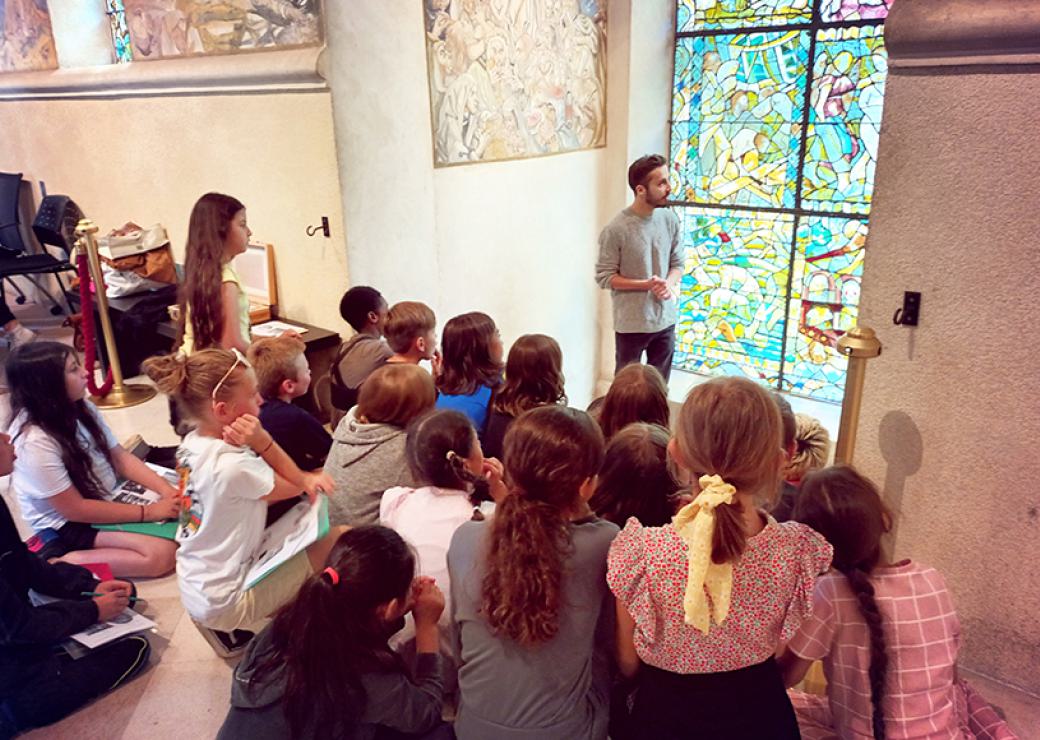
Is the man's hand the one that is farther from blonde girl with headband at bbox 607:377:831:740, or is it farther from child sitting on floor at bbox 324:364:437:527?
blonde girl with headband at bbox 607:377:831:740

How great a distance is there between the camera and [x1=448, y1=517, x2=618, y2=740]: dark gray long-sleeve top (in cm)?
163

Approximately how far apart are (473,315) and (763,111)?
3.36m

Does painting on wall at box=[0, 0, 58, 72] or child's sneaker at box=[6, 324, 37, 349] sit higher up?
painting on wall at box=[0, 0, 58, 72]

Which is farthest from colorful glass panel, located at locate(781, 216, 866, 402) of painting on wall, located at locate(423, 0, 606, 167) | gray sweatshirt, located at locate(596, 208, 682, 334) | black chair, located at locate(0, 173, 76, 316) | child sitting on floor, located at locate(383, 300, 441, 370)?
black chair, located at locate(0, 173, 76, 316)

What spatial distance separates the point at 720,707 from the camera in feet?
5.28

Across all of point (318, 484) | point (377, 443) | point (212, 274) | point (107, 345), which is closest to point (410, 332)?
point (377, 443)

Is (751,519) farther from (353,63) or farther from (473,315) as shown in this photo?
(353,63)

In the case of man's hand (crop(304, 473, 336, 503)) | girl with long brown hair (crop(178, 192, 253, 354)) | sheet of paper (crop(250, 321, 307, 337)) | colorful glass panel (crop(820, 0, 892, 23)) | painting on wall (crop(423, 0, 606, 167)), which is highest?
colorful glass panel (crop(820, 0, 892, 23))

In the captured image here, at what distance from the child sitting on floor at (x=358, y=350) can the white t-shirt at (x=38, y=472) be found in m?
0.98

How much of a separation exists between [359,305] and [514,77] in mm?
2189

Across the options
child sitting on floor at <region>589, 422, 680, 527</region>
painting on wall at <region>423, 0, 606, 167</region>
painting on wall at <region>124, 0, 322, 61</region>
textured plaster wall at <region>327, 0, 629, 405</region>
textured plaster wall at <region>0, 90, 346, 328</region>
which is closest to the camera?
child sitting on floor at <region>589, 422, 680, 527</region>

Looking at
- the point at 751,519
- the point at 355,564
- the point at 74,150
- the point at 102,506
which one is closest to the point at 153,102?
the point at 74,150

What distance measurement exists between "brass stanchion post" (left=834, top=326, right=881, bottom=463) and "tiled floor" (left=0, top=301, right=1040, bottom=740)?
810mm

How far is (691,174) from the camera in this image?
5.73m
